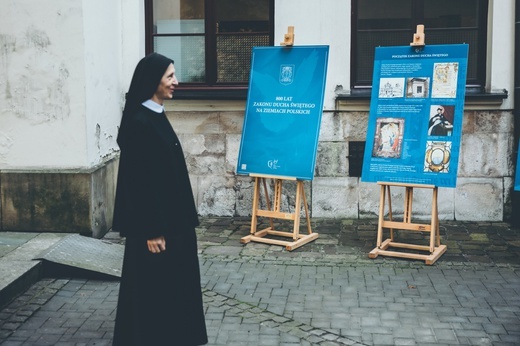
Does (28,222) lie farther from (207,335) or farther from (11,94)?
(207,335)

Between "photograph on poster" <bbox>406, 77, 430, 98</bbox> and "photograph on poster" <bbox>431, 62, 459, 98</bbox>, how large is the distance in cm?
7

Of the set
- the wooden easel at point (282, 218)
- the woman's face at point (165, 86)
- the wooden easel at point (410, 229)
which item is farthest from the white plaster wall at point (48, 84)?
the woman's face at point (165, 86)

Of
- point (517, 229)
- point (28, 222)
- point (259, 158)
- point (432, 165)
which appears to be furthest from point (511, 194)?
point (28, 222)

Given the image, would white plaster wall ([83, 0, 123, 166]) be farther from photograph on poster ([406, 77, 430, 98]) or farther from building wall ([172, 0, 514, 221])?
photograph on poster ([406, 77, 430, 98])

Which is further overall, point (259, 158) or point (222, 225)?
point (222, 225)

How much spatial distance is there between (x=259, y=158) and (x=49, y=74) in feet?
7.69

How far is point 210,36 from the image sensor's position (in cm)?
916

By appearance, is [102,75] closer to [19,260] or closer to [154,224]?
[19,260]

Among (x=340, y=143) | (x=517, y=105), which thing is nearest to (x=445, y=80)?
(x=517, y=105)

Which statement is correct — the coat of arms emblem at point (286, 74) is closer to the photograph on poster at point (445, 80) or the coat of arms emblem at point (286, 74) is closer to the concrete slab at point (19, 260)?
the photograph on poster at point (445, 80)

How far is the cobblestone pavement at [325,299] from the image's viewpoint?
203 inches

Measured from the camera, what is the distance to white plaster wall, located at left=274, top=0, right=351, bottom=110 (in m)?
8.75

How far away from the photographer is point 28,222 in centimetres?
763

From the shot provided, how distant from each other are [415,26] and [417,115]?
2.07 m
